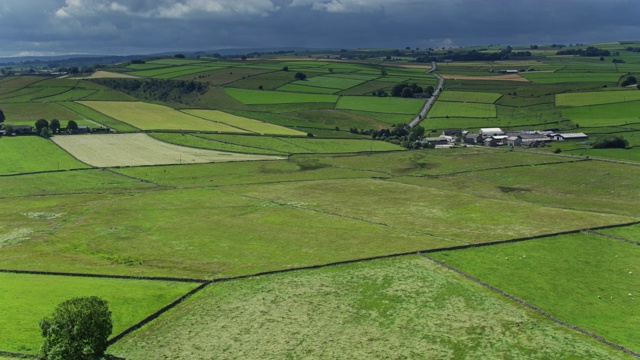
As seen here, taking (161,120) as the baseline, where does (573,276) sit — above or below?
below

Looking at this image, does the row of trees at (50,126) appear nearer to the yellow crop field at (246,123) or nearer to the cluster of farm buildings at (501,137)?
the yellow crop field at (246,123)

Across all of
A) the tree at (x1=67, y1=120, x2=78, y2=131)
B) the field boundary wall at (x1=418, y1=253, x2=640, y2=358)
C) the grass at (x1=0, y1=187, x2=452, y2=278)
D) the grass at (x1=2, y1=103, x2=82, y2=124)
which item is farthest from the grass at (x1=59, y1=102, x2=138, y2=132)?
the field boundary wall at (x1=418, y1=253, x2=640, y2=358)

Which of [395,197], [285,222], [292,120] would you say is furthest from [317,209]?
[292,120]

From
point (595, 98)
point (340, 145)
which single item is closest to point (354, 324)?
point (340, 145)

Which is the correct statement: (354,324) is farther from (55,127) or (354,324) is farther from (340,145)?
(55,127)

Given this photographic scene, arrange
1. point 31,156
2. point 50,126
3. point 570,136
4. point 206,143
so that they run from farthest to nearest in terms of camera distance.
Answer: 1. point 50,126
2. point 570,136
3. point 206,143
4. point 31,156

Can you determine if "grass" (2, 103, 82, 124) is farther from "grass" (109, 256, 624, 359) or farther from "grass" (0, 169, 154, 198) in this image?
"grass" (109, 256, 624, 359)

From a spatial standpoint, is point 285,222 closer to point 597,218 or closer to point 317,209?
point 317,209
